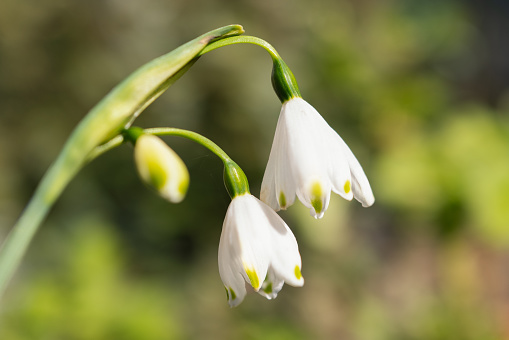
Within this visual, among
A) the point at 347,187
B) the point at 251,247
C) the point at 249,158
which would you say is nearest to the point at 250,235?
the point at 251,247

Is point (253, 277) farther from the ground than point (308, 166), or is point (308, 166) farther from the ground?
point (308, 166)

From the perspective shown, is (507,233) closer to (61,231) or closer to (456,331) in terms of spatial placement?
(456,331)

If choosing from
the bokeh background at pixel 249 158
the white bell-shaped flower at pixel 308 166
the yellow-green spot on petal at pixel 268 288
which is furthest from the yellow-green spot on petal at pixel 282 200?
the bokeh background at pixel 249 158

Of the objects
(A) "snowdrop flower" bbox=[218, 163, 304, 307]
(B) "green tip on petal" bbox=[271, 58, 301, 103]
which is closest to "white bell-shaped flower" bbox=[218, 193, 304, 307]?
(A) "snowdrop flower" bbox=[218, 163, 304, 307]

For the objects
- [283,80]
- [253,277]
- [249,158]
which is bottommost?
[253,277]

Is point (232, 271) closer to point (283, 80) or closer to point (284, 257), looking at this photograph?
point (284, 257)

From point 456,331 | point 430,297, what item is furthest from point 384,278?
point 456,331

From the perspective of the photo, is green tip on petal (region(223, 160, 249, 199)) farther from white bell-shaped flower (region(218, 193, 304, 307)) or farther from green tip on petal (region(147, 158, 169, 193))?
green tip on petal (region(147, 158, 169, 193))

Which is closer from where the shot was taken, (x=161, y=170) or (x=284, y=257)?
(x=161, y=170)
